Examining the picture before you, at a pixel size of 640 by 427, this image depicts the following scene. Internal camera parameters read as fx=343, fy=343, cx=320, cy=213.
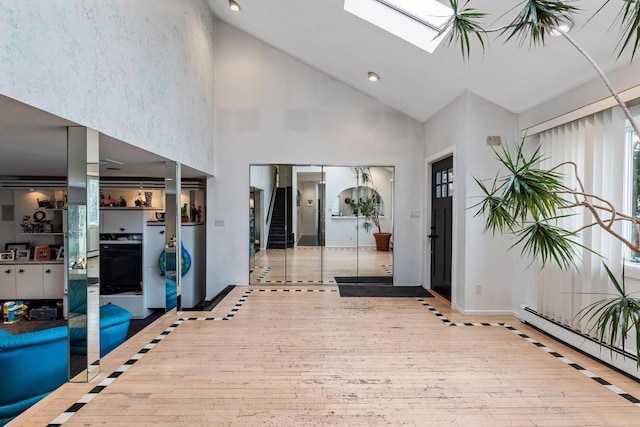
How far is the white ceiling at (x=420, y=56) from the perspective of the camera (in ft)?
10.6

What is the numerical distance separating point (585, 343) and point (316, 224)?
460 centimetres

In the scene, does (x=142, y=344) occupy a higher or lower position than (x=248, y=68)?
lower

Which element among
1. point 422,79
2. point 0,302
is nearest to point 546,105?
point 422,79

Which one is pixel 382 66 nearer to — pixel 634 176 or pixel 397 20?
pixel 397 20

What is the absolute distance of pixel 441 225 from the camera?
603cm

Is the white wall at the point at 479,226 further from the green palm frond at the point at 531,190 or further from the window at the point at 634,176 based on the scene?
the green palm frond at the point at 531,190

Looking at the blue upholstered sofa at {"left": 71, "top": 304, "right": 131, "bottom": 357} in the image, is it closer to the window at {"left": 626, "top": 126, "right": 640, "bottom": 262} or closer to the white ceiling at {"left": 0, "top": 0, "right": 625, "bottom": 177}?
the white ceiling at {"left": 0, "top": 0, "right": 625, "bottom": 177}

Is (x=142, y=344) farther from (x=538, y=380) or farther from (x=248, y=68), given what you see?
(x=248, y=68)

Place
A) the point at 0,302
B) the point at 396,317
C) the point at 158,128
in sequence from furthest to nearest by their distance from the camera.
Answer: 1. the point at 0,302
2. the point at 396,317
3. the point at 158,128

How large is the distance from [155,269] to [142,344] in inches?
126

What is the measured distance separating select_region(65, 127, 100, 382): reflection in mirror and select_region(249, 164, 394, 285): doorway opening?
3.79 m


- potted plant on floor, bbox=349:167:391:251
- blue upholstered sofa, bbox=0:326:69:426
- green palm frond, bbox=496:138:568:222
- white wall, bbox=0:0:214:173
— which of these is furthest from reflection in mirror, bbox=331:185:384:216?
blue upholstered sofa, bbox=0:326:69:426

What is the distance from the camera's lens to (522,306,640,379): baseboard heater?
9.95 ft

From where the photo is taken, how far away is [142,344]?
3.76 meters
